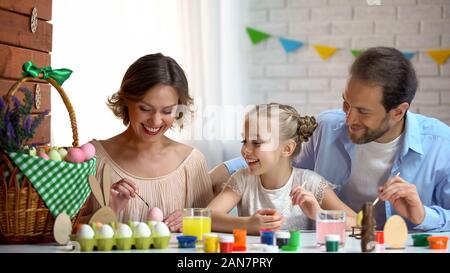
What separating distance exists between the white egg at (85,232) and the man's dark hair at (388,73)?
107cm

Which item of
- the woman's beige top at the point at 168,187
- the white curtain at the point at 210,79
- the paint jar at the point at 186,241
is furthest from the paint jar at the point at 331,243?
the white curtain at the point at 210,79

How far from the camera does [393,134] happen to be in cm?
243

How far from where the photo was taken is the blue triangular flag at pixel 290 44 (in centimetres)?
473

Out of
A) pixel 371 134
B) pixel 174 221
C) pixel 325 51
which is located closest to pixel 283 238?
pixel 174 221

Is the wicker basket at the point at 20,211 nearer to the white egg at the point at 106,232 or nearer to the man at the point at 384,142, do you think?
the white egg at the point at 106,232

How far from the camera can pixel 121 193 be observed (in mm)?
2016

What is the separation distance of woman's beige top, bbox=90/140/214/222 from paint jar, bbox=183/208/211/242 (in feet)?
1.55

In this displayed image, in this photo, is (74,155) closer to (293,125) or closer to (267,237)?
(267,237)

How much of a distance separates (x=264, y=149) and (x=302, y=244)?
0.44m

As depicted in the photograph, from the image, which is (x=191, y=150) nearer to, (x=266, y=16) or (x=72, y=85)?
(x=72, y=85)

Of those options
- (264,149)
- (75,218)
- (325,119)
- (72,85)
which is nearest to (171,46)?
(72,85)

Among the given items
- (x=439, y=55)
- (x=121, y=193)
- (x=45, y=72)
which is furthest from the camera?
(x=439, y=55)

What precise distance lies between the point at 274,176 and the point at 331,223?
520mm

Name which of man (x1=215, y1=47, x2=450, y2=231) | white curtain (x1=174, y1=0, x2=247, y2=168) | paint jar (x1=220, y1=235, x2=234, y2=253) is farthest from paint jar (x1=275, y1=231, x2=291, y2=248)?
A: white curtain (x1=174, y1=0, x2=247, y2=168)
